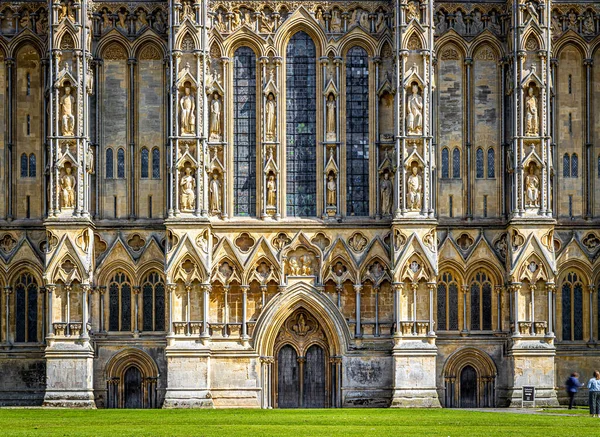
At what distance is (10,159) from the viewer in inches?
2378

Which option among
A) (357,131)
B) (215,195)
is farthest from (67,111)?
(357,131)

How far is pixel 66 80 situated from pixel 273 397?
14.4 metres

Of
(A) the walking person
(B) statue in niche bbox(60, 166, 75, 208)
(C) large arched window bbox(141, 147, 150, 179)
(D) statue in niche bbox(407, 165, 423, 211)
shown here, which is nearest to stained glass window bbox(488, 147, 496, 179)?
(D) statue in niche bbox(407, 165, 423, 211)

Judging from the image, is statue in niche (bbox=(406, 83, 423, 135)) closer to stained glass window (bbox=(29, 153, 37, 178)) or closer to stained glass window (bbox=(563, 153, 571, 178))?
stained glass window (bbox=(563, 153, 571, 178))

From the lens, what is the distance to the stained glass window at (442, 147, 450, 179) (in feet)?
199

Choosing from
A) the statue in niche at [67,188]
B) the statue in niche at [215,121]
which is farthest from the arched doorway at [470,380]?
the statue in niche at [67,188]

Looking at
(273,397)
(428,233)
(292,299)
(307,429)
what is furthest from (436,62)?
(307,429)

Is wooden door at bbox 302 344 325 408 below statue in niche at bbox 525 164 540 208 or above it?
below

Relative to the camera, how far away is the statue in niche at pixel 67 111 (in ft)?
191

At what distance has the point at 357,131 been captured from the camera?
60.5 meters

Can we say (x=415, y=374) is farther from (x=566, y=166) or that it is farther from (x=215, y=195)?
(x=566, y=166)

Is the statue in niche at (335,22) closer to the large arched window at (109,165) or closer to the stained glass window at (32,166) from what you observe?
the large arched window at (109,165)

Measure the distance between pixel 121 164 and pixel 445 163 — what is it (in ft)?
41.7

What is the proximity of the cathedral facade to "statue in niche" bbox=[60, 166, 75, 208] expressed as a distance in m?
0.08
